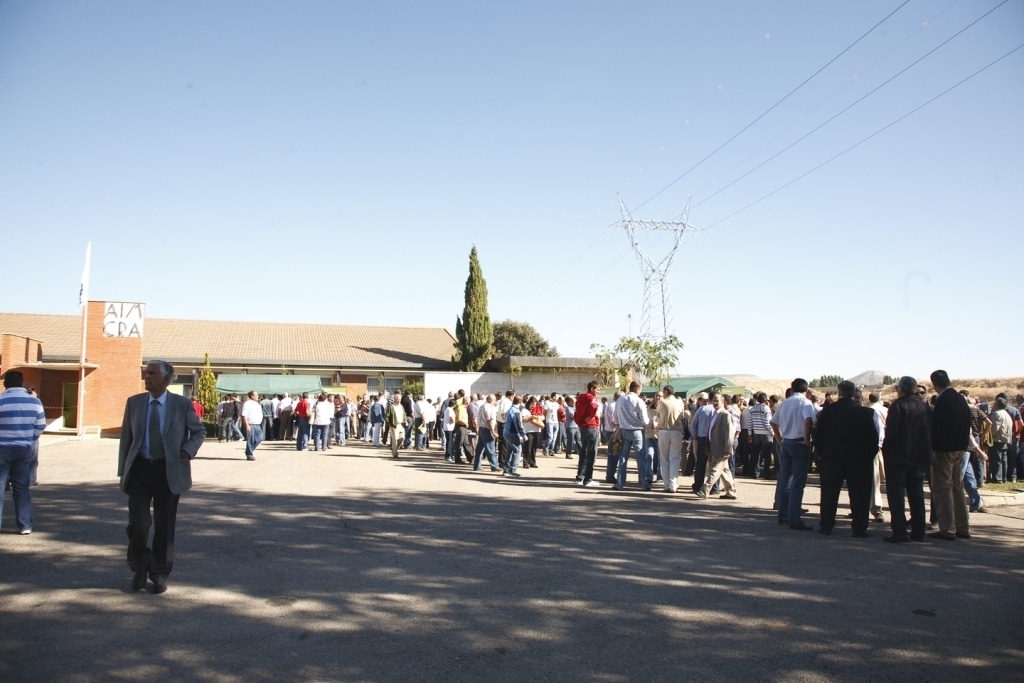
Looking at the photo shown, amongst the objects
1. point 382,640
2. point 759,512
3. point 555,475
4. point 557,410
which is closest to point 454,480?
point 555,475

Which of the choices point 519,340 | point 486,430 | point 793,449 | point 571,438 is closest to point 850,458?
point 793,449

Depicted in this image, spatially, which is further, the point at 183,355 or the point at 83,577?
the point at 183,355

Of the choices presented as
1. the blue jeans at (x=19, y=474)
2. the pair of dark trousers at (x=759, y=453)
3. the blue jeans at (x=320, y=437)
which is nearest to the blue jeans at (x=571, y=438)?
the pair of dark trousers at (x=759, y=453)

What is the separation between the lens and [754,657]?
16.5ft

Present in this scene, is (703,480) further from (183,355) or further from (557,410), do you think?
(183,355)

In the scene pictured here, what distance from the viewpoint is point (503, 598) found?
6.35 meters

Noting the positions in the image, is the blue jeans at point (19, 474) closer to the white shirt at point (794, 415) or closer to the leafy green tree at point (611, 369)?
the white shirt at point (794, 415)

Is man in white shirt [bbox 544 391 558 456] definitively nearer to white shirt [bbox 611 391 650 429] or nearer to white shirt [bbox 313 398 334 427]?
white shirt [bbox 313 398 334 427]

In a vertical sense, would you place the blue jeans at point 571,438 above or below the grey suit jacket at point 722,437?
below

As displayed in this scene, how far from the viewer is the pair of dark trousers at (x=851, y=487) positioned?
936 cm

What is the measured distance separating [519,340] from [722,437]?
55.9m

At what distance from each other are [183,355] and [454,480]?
38.1 m

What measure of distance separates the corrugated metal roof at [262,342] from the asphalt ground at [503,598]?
40.0 meters

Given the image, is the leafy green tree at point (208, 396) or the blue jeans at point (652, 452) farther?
the leafy green tree at point (208, 396)
